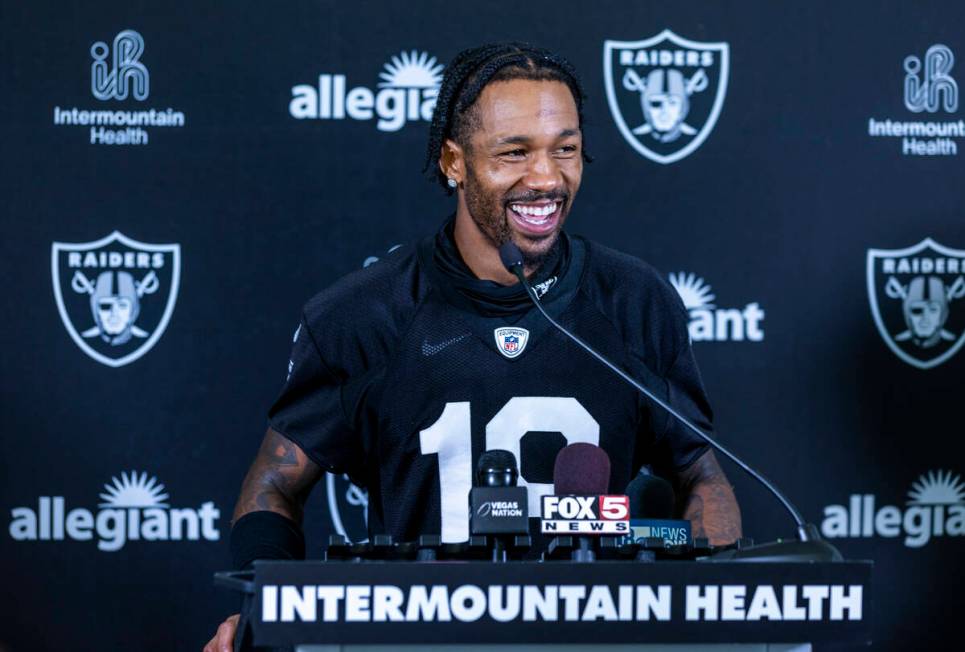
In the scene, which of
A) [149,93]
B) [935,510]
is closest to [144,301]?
[149,93]

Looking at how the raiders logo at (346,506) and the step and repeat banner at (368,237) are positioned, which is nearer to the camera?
the step and repeat banner at (368,237)

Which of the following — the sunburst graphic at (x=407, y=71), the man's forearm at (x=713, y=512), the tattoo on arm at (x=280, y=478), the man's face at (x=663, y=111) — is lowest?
the man's forearm at (x=713, y=512)

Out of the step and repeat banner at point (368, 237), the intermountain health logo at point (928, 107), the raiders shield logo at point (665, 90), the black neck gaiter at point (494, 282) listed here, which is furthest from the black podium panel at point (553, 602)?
the intermountain health logo at point (928, 107)

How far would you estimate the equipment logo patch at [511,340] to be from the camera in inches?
85.0

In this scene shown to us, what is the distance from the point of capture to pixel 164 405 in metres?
2.95

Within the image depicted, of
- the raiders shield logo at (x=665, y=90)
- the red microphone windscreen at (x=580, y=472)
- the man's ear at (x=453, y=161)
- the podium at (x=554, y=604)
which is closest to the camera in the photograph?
the podium at (x=554, y=604)

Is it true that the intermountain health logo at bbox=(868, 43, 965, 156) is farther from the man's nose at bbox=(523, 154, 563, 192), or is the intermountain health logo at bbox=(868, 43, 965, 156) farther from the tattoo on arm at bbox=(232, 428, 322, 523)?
the tattoo on arm at bbox=(232, 428, 322, 523)

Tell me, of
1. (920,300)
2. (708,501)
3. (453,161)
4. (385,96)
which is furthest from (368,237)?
(920,300)

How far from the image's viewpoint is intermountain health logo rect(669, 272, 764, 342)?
120 inches

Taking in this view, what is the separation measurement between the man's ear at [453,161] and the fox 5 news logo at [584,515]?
0.94 meters

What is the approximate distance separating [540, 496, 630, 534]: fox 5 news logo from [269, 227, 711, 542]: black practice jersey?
69cm

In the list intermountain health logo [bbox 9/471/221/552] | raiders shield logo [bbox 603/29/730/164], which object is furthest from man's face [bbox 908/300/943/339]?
intermountain health logo [bbox 9/471/221/552]

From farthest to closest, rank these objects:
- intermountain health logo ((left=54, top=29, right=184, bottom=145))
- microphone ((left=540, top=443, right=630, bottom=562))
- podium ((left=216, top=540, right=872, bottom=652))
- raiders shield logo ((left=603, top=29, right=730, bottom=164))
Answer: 1. raiders shield logo ((left=603, top=29, right=730, bottom=164))
2. intermountain health logo ((left=54, top=29, right=184, bottom=145))
3. microphone ((left=540, top=443, right=630, bottom=562))
4. podium ((left=216, top=540, right=872, bottom=652))

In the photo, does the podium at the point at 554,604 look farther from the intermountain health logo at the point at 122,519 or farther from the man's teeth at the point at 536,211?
the intermountain health logo at the point at 122,519
